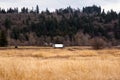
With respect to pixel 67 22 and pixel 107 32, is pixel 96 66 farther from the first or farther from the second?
pixel 67 22

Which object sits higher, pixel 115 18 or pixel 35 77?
pixel 115 18

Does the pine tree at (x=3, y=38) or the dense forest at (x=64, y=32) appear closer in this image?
the pine tree at (x=3, y=38)

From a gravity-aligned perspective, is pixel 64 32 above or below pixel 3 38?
above

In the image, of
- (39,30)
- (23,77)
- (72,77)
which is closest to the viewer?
(23,77)

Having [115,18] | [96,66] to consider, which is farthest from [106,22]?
[96,66]

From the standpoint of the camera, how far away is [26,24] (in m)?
187

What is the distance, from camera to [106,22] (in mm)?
194500

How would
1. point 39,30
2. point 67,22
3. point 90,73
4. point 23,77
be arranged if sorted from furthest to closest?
point 67,22 < point 39,30 < point 90,73 < point 23,77

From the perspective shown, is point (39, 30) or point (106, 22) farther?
point (106, 22)

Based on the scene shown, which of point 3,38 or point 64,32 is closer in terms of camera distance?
point 3,38

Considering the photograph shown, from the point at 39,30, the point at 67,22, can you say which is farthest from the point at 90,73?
the point at 67,22

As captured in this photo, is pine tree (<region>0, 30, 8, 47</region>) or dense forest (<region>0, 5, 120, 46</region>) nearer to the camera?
pine tree (<region>0, 30, 8, 47</region>)

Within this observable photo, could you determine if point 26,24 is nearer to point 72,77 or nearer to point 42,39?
point 42,39

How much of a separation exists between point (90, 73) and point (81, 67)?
2.11m
